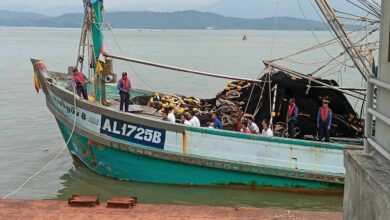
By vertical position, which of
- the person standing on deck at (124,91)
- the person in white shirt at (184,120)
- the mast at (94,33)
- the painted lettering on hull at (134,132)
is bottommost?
the painted lettering on hull at (134,132)

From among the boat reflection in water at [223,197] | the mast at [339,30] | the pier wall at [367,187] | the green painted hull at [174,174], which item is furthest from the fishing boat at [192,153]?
the pier wall at [367,187]

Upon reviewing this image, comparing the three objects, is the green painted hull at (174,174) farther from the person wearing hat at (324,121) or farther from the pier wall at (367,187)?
the pier wall at (367,187)

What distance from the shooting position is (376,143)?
3.73m

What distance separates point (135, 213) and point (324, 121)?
245 inches

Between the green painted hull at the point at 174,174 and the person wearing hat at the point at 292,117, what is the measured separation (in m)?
1.02

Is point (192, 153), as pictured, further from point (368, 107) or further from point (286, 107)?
point (368, 107)

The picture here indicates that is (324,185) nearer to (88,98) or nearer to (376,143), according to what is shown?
(88,98)

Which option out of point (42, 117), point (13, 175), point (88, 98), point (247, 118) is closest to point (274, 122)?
point (247, 118)

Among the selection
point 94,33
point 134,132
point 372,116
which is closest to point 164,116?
point 134,132

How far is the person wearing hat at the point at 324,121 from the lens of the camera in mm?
10281

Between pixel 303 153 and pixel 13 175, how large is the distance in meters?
7.37

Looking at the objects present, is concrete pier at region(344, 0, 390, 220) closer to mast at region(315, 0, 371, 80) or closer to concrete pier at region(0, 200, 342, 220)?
concrete pier at region(0, 200, 342, 220)

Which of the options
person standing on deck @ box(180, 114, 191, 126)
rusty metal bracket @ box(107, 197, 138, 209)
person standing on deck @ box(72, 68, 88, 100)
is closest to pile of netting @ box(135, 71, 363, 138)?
person standing on deck @ box(180, 114, 191, 126)

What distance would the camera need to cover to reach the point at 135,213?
197 inches
